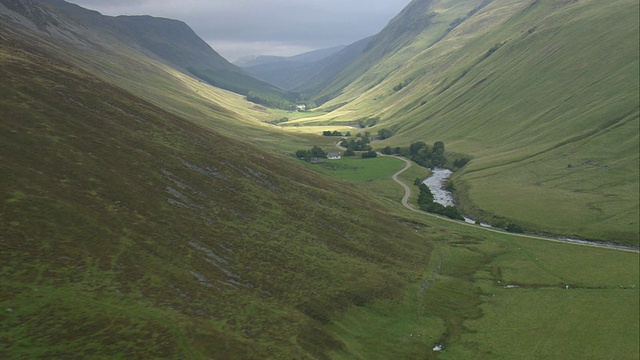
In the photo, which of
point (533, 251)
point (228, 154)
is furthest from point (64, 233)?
point (533, 251)

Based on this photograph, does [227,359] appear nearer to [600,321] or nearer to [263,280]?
[263,280]

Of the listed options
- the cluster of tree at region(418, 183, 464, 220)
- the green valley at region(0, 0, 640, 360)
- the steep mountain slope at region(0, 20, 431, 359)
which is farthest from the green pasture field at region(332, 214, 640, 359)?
the cluster of tree at region(418, 183, 464, 220)

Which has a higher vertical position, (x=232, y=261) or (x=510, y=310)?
(x=510, y=310)

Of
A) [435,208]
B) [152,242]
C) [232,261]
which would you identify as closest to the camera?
[152,242]

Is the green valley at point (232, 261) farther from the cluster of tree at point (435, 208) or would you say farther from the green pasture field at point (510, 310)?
the cluster of tree at point (435, 208)

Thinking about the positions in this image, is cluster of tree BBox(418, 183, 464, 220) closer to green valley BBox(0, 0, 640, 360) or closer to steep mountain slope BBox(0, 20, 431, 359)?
green valley BBox(0, 0, 640, 360)

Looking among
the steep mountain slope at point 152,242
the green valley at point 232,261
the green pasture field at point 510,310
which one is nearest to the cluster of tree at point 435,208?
the green valley at point 232,261

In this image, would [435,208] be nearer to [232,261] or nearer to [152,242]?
[232,261]

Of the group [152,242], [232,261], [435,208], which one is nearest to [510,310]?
[232,261]
